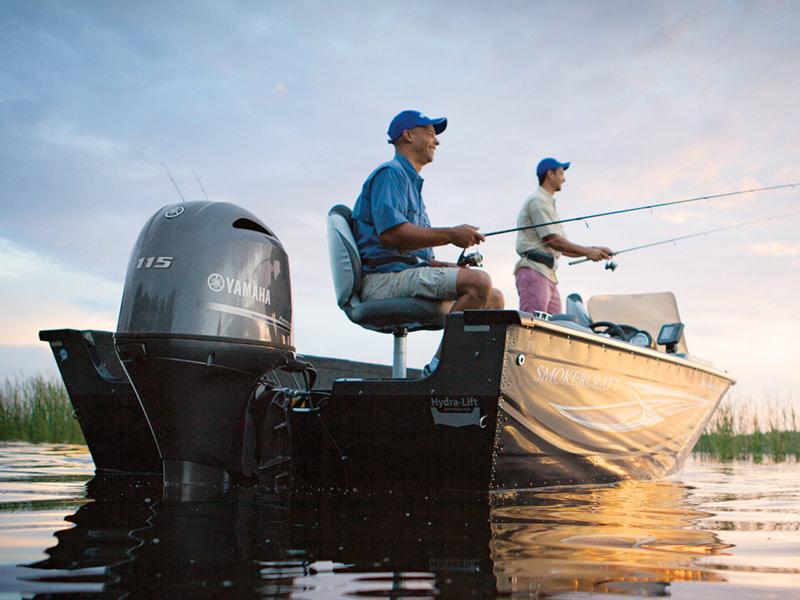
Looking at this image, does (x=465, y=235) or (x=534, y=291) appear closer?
(x=465, y=235)

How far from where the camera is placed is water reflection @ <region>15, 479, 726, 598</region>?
1713 mm

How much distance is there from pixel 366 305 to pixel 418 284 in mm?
329

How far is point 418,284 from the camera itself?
4180 mm

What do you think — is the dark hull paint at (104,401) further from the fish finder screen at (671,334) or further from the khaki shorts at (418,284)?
the fish finder screen at (671,334)

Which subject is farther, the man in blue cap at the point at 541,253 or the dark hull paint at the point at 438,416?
the man in blue cap at the point at 541,253

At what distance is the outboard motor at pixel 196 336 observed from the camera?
375 cm

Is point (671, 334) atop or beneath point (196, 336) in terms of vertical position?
atop

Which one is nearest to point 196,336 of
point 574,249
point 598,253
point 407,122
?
point 407,122

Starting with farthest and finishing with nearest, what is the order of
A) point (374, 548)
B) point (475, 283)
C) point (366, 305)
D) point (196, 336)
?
point (366, 305) < point (475, 283) < point (196, 336) < point (374, 548)

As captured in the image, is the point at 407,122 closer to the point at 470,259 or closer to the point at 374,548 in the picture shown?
the point at 470,259

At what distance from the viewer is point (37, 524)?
2736 millimetres

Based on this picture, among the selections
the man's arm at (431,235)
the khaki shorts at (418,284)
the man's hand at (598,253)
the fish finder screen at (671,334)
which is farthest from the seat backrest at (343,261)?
the fish finder screen at (671,334)

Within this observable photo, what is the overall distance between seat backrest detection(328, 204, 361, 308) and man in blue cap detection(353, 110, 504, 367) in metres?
0.06

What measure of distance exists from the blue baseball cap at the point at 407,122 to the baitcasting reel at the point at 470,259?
0.76 meters
